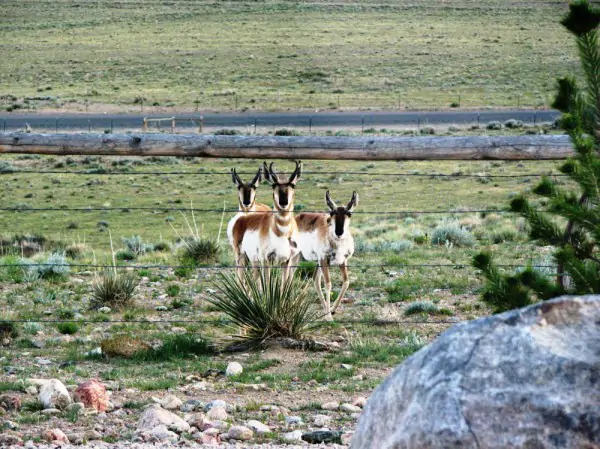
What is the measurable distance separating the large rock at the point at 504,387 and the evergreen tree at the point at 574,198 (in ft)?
2.77

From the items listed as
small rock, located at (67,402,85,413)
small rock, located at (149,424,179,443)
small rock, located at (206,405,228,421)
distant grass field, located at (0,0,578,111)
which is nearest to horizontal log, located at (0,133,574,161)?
small rock, located at (206,405,228,421)

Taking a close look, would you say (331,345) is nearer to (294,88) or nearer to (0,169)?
(0,169)

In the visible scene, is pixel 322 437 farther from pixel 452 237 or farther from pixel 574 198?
pixel 452 237

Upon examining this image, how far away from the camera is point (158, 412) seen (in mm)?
6242

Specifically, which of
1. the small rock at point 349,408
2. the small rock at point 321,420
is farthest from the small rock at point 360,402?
the small rock at point 321,420

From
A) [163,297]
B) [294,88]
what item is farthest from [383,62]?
[163,297]

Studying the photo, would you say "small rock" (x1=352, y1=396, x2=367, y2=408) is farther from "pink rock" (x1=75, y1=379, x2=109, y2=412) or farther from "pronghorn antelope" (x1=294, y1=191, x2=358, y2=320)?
"pronghorn antelope" (x1=294, y1=191, x2=358, y2=320)

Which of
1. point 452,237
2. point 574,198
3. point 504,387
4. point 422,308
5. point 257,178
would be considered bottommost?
point 452,237

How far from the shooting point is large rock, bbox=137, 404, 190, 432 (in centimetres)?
611

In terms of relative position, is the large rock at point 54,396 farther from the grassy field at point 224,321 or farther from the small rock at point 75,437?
the small rock at point 75,437

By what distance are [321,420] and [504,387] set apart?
339cm

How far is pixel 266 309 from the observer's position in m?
9.07

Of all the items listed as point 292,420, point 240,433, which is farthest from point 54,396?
point 292,420

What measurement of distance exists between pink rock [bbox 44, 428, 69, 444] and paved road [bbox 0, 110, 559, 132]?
4951cm
